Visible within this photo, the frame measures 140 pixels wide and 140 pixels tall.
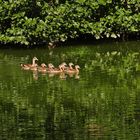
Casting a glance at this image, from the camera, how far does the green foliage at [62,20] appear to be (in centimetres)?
3256

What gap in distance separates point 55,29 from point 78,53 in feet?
11.6

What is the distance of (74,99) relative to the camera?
1909 centimetres

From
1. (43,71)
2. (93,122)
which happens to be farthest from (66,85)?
(93,122)

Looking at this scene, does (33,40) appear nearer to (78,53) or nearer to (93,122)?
(78,53)

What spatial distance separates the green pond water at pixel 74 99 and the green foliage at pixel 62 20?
11.8 feet

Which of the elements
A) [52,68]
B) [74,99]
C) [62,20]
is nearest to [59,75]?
[52,68]

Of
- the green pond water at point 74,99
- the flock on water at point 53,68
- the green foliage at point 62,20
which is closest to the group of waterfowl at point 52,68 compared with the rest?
the flock on water at point 53,68

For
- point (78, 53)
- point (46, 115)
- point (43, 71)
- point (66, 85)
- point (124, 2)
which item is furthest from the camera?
point (124, 2)

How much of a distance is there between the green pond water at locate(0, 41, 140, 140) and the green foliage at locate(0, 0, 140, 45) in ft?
11.8

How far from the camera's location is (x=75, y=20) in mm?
33875

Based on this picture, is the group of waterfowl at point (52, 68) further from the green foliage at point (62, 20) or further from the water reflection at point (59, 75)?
the green foliage at point (62, 20)

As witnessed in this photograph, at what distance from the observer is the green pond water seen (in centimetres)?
1535

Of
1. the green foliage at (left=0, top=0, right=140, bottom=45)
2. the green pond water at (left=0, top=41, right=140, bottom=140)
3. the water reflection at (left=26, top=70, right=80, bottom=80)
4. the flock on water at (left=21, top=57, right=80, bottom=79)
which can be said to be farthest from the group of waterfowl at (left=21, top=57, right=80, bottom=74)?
the green foliage at (left=0, top=0, right=140, bottom=45)

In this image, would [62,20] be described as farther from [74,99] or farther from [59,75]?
[74,99]
